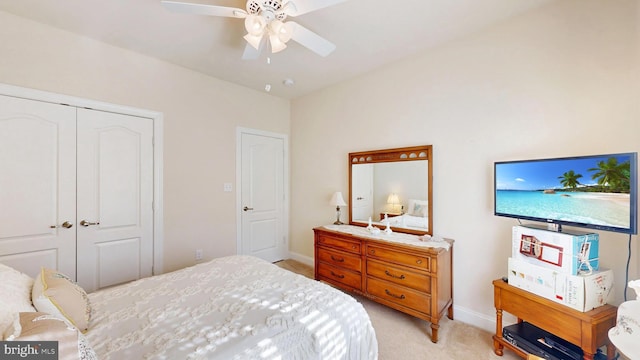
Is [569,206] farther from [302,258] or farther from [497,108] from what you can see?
[302,258]

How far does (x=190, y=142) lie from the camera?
3.13 m

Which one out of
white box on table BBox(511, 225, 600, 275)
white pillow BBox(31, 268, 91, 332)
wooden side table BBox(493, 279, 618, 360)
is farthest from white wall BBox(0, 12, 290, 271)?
white box on table BBox(511, 225, 600, 275)

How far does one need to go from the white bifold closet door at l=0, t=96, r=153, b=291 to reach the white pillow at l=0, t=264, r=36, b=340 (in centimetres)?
138

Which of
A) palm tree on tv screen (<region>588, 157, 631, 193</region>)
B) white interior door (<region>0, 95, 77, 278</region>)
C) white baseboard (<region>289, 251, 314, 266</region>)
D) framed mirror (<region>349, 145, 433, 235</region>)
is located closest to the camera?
palm tree on tv screen (<region>588, 157, 631, 193</region>)

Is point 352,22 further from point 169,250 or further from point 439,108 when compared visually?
point 169,250

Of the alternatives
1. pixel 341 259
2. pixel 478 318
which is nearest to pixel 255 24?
pixel 341 259

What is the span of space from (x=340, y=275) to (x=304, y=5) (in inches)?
97.7

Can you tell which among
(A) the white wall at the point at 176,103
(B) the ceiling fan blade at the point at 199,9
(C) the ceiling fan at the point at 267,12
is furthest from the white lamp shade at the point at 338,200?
(B) the ceiling fan blade at the point at 199,9

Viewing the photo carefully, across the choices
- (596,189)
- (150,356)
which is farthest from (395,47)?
(150,356)

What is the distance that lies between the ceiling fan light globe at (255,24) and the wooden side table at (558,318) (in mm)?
2521

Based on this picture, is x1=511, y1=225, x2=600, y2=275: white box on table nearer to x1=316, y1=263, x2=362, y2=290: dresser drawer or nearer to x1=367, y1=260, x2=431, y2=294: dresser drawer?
x1=367, y1=260, x2=431, y2=294: dresser drawer

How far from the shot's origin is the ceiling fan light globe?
167cm

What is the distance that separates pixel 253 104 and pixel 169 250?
2.22m

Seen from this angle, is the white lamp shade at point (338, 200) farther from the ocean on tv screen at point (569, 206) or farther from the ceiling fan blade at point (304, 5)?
the ceiling fan blade at point (304, 5)
